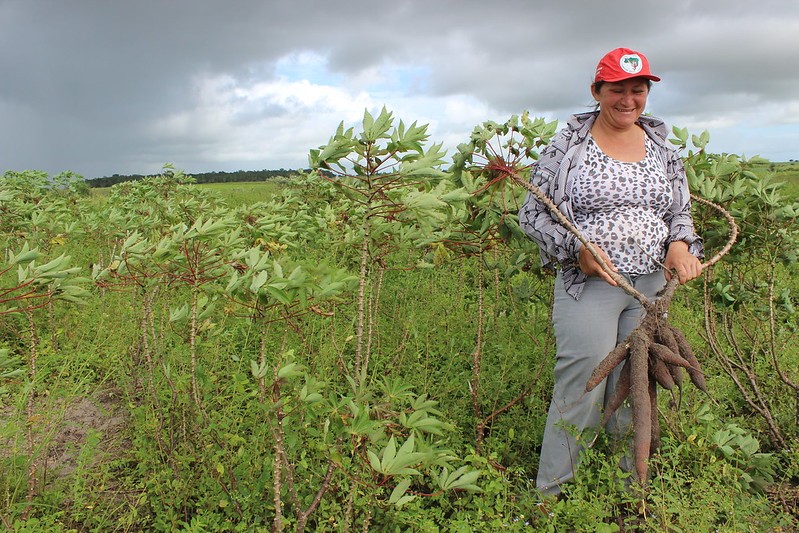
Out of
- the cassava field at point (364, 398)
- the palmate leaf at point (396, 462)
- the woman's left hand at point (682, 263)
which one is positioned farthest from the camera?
the woman's left hand at point (682, 263)

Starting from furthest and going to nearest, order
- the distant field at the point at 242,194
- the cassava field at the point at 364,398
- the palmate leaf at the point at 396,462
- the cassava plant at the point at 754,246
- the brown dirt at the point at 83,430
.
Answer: the distant field at the point at 242,194 → the cassava plant at the point at 754,246 → the brown dirt at the point at 83,430 → the cassava field at the point at 364,398 → the palmate leaf at the point at 396,462

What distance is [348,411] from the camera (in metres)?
1.80

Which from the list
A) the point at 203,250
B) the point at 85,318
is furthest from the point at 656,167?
the point at 85,318

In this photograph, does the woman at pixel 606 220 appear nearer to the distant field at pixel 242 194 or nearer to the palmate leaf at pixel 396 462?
the palmate leaf at pixel 396 462

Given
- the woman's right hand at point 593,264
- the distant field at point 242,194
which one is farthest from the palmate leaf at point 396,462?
the distant field at point 242,194

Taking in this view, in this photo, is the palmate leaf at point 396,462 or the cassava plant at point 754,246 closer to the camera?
the palmate leaf at point 396,462

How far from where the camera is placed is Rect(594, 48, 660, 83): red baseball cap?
6.75ft

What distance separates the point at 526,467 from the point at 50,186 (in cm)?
646

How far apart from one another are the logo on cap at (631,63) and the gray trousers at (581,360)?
0.77 metres

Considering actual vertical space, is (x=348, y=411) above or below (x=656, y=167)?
below

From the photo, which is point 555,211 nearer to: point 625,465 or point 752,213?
point 625,465

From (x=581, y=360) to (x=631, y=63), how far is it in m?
1.12

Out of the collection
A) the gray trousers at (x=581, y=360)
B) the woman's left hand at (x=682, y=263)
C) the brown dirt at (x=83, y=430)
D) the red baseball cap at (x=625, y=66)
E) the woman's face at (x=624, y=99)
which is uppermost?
the red baseball cap at (x=625, y=66)

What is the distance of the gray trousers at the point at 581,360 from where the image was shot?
2.18 m
